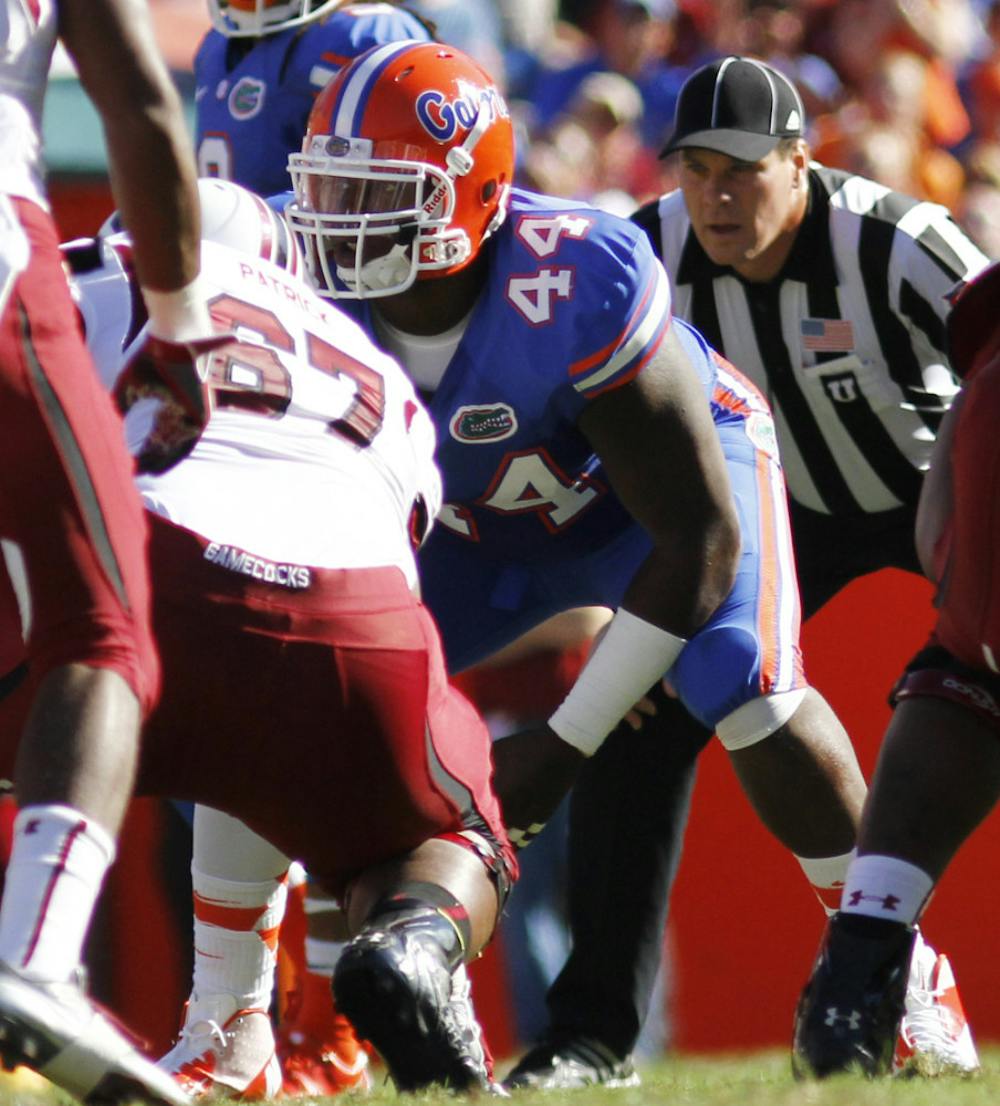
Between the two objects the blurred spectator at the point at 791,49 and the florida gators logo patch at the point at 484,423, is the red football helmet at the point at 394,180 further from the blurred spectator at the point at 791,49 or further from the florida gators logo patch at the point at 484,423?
the blurred spectator at the point at 791,49

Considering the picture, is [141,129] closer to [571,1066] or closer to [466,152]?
[466,152]

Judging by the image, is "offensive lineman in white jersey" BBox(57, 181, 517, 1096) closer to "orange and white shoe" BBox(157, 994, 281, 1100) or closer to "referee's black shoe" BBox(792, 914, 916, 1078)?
"referee's black shoe" BBox(792, 914, 916, 1078)

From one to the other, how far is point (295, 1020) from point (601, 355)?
1.38m

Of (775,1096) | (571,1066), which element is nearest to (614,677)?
(571,1066)

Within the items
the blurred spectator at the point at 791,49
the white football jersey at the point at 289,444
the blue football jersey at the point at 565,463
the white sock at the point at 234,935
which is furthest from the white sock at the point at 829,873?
the blurred spectator at the point at 791,49

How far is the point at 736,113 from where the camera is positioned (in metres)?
4.82

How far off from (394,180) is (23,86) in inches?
50.9

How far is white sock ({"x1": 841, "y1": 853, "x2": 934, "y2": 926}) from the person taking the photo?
3.06m

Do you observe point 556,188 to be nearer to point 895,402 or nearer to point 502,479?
point 895,402

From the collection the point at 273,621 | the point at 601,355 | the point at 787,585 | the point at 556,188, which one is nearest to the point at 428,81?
the point at 601,355

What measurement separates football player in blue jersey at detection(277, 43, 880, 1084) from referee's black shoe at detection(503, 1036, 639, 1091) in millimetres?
22

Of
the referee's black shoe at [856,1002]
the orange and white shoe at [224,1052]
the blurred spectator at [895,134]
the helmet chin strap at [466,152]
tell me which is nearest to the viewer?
the referee's black shoe at [856,1002]

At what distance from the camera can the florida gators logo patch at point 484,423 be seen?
3857 millimetres

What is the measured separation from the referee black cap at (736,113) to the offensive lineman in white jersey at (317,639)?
1771 millimetres
